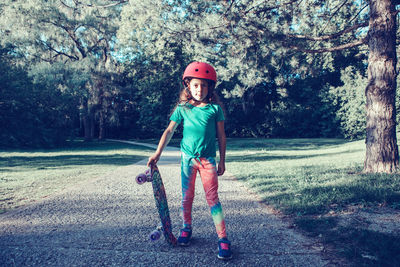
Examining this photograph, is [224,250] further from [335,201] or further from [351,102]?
[351,102]

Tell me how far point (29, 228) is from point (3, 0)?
22.3 metres

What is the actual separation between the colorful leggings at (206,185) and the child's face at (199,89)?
62 cm

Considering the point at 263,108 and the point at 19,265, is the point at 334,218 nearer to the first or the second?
the point at 19,265

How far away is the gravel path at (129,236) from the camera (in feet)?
8.95

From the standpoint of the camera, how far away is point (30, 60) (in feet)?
76.9

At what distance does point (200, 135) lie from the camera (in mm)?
3035

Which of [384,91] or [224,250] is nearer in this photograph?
[224,250]

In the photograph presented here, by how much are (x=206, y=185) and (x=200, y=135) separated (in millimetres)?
501

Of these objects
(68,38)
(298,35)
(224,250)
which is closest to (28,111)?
(68,38)

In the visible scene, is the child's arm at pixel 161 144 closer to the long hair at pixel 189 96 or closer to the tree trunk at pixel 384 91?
the long hair at pixel 189 96

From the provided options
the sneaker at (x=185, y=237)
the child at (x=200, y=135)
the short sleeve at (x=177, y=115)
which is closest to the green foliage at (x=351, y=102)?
the child at (x=200, y=135)

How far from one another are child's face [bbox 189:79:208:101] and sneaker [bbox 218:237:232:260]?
141cm

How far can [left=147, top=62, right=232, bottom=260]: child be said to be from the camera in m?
3.00

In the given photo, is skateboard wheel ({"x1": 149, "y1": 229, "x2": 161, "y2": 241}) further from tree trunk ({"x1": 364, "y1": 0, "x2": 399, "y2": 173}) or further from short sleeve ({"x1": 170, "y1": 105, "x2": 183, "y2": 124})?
tree trunk ({"x1": 364, "y1": 0, "x2": 399, "y2": 173})
